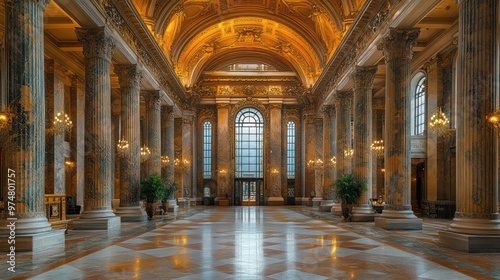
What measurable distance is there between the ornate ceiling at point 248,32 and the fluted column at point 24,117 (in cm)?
1232

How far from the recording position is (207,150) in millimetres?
42281

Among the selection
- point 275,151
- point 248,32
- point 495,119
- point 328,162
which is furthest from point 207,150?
point 495,119

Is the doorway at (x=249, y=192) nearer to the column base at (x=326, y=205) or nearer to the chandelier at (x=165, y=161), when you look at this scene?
the chandelier at (x=165, y=161)

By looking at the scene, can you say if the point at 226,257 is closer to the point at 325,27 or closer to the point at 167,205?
the point at 167,205

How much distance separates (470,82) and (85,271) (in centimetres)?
964

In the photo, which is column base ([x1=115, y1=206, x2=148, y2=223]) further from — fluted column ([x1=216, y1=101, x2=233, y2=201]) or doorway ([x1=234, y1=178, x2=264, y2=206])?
doorway ([x1=234, y1=178, x2=264, y2=206])

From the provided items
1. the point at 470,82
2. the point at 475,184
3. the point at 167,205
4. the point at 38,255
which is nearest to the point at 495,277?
the point at 475,184

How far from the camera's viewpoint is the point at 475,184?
1084 cm

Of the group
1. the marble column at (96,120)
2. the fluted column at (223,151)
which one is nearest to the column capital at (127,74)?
the marble column at (96,120)

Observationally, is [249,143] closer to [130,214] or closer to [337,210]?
[337,210]

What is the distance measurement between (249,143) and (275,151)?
8.76 feet

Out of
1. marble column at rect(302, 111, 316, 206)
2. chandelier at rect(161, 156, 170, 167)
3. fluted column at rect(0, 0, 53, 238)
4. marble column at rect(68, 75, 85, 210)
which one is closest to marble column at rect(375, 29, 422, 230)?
fluted column at rect(0, 0, 53, 238)

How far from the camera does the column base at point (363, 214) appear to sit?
20.6m

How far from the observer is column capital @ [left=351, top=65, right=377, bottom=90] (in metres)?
22.0
